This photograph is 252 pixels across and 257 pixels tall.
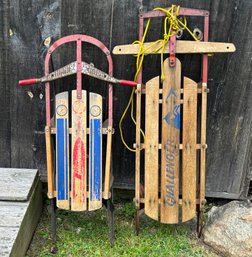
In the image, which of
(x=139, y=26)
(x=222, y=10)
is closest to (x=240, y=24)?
(x=222, y=10)

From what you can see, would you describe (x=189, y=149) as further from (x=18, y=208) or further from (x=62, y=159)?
(x=18, y=208)

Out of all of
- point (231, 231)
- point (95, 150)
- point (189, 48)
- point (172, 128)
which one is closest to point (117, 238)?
point (95, 150)

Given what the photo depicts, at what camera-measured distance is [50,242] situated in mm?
3125

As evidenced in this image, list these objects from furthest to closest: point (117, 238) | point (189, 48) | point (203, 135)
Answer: point (117, 238)
point (203, 135)
point (189, 48)

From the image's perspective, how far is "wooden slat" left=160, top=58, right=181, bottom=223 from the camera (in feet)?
9.50

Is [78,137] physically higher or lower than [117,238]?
higher

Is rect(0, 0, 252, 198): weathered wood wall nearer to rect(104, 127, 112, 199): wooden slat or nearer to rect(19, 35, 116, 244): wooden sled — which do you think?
rect(19, 35, 116, 244): wooden sled

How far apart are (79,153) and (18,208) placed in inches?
23.8

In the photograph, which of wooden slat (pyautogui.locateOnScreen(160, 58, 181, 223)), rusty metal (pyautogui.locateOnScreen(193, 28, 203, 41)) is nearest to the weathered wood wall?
rusty metal (pyautogui.locateOnScreen(193, 28, 203, 41))

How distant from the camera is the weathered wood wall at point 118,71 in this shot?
3.03m

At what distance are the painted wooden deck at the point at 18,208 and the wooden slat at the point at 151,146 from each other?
35.2 inches

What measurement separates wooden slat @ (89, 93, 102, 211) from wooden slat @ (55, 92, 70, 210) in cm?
18

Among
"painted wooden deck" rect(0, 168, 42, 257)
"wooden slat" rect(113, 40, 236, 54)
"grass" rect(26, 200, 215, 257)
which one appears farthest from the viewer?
"grass" rect(26, 200, 215, 257)

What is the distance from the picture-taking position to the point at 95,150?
9.49ft
